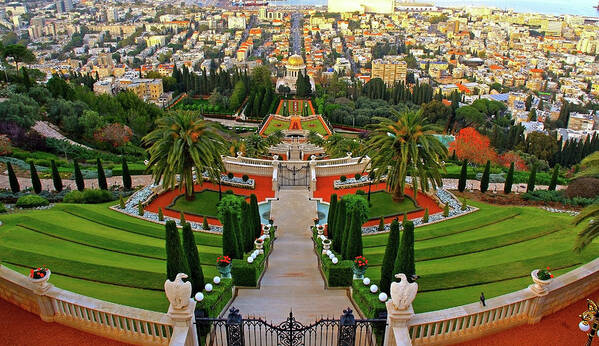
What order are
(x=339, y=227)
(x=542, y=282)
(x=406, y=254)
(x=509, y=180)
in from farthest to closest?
(x=509, y=180)
(x=339, y=227)
(x=406, y=254)
(x=542, y=282)

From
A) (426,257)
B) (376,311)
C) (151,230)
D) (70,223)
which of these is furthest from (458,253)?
(70,223)

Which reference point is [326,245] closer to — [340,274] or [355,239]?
[355,239]

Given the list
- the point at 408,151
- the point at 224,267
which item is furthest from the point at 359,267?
the point at 408,151

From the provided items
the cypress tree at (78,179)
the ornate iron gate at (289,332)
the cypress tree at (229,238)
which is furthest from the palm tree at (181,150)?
the ornate iron gate at (289,332)

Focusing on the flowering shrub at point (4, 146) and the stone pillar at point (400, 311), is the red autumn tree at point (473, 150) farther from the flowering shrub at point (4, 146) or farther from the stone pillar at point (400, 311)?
the flowering shrub at point (4, 146)

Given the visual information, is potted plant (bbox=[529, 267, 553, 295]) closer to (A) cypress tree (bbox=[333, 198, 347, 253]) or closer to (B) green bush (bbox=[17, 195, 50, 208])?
(A) cypress tree (bbox=[333, 198, 347, 253])

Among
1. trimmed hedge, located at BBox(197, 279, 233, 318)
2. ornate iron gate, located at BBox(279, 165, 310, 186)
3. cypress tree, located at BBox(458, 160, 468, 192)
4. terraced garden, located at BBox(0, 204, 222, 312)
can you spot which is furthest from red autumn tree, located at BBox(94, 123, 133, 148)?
trimmed hedge, located at BBox(197, 279, 233, 318)
